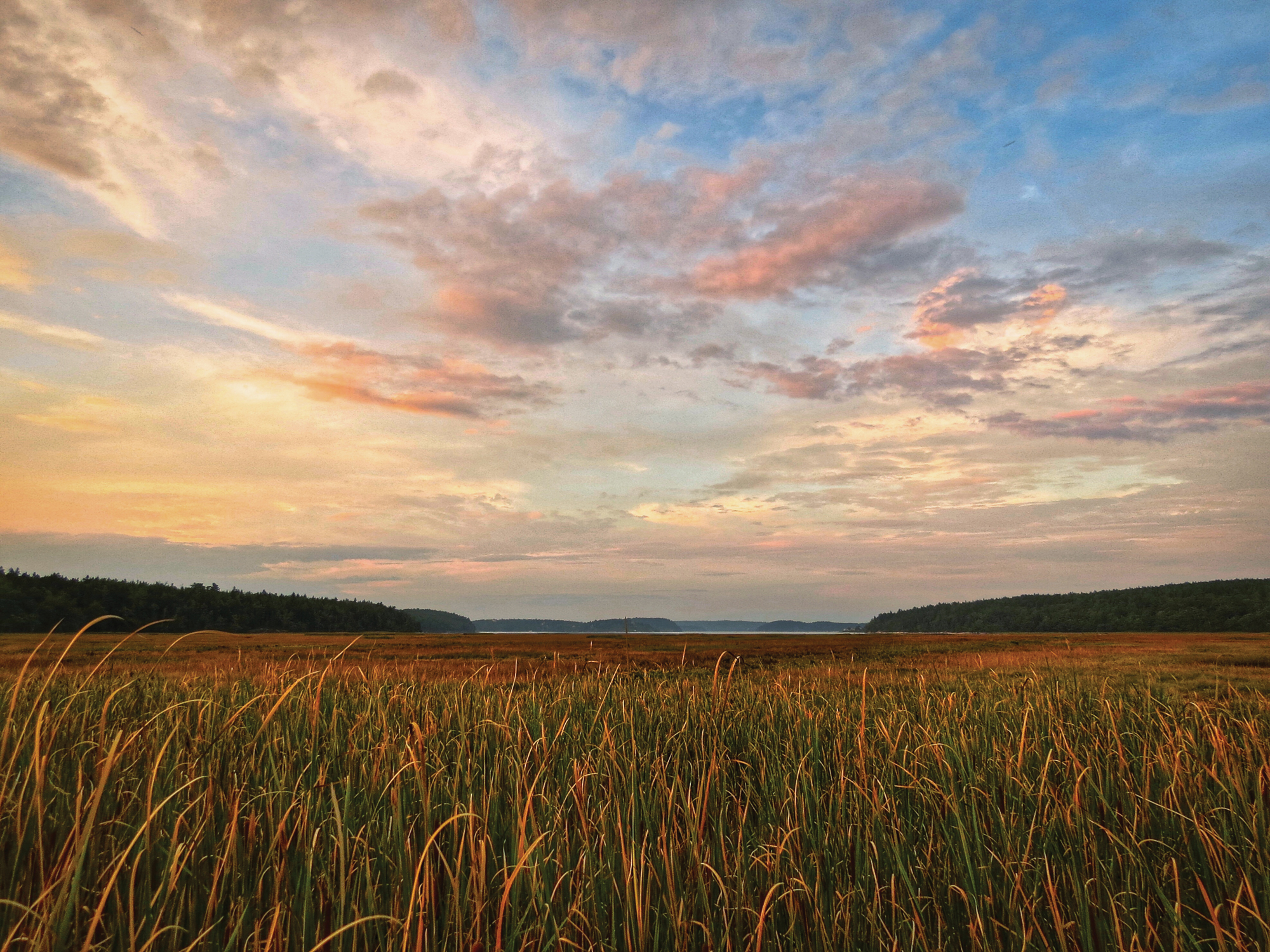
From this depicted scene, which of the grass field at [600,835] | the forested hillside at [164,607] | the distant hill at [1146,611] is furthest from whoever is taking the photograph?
the distant hill at [1146,611]

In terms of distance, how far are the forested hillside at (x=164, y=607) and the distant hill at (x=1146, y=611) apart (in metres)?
159

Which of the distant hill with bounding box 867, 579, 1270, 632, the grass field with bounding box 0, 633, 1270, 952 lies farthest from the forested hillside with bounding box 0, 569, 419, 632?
the distant hill with bounding box 867, 579, 1270, 632

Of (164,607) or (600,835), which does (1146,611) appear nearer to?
(600,835)

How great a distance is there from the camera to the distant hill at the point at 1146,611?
13150 centimetres

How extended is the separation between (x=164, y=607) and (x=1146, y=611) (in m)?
190

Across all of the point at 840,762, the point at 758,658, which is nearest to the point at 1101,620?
the point at 758,658

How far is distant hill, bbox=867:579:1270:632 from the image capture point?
431 ft

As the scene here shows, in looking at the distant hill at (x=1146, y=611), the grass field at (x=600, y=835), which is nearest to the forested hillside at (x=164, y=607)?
the grass field at (x=600, y=835)

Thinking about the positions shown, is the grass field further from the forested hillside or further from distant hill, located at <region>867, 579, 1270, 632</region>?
distant hill, located at <region>867, 579, 1270, 632</region>

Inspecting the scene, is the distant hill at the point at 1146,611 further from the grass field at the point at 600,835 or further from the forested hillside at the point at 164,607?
the forested hillside at the point at 164,607

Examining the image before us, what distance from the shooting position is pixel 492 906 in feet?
13.1

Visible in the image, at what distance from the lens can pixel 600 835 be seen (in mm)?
4375

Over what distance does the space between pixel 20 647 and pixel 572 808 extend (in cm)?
4472

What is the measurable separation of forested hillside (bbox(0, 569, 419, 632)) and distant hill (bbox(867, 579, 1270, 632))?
523ft
